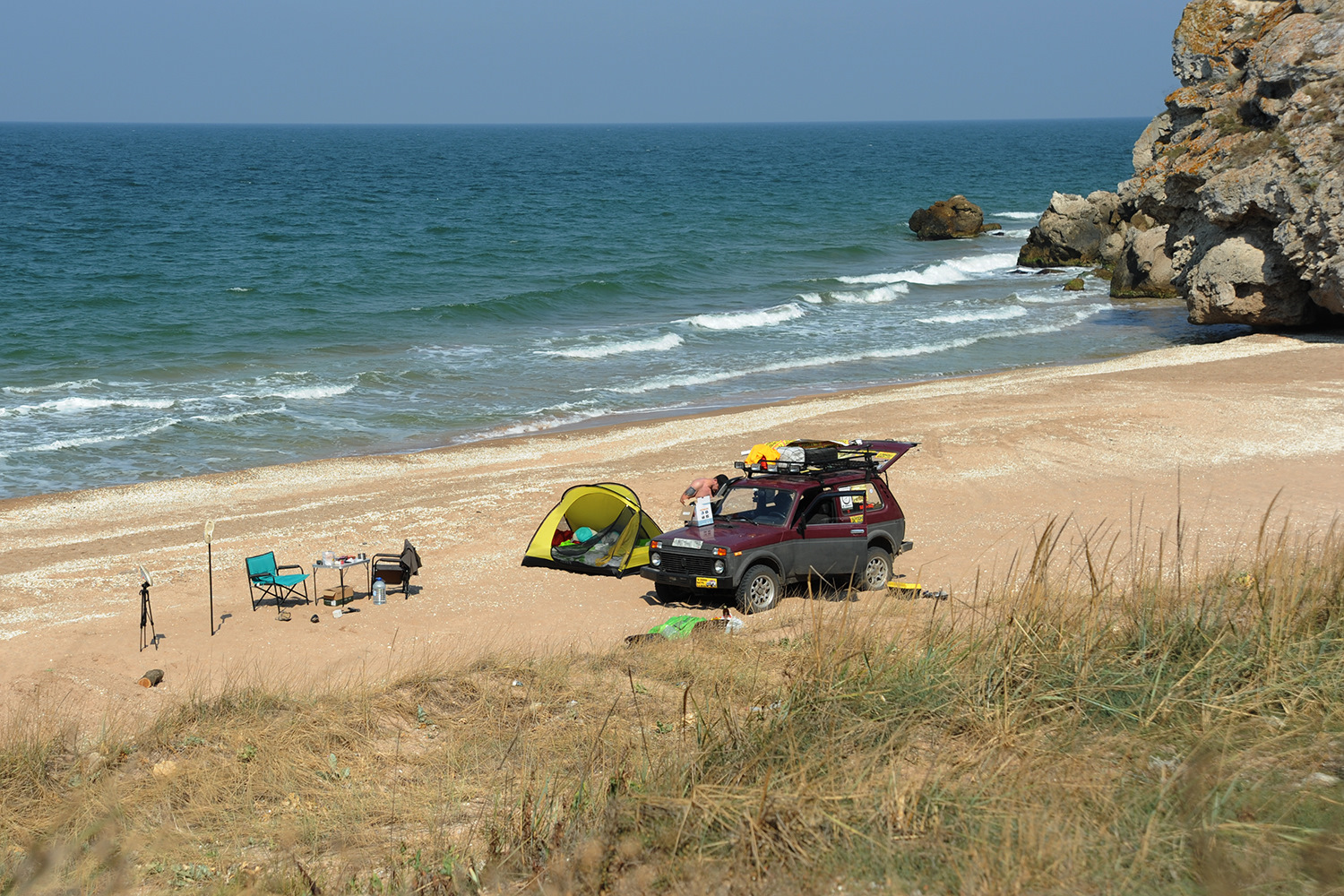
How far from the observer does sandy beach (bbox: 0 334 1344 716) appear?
11.7 metres

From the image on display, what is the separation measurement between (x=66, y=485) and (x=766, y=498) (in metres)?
14.3

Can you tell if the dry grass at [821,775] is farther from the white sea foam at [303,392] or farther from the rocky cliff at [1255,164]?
the rocky cliff at [1255,164]

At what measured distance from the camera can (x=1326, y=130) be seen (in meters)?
26.1

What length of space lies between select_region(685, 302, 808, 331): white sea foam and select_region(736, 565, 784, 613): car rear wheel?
24822mm

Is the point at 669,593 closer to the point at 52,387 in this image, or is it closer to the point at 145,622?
the point at 145,622

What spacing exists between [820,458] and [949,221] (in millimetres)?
53081

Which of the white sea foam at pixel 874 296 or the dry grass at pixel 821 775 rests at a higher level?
the white sea foam at pixel 874 296

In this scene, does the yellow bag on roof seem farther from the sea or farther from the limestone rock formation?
the limestone rock formation

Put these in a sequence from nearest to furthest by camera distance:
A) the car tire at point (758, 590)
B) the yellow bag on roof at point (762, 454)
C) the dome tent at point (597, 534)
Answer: the car tire at point (758, 590), the yellow bag on roof at point (762, 454), the dome tent at point (597, 534)

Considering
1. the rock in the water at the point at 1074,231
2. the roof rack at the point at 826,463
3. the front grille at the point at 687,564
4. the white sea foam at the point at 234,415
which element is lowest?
the front grille at the point at 687,564

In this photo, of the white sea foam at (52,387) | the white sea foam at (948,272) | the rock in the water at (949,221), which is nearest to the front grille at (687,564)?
the white sea foam at (52,387)

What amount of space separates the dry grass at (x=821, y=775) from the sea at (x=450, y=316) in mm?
14008

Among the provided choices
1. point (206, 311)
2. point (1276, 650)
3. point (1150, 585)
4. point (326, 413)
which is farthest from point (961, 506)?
point (206, 311)

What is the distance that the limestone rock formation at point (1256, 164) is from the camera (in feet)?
85.1
